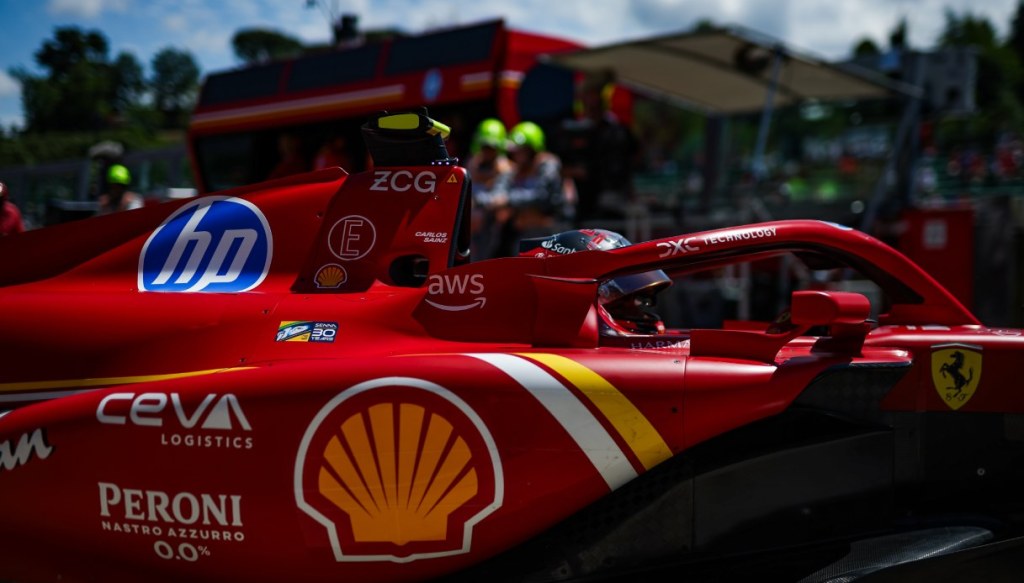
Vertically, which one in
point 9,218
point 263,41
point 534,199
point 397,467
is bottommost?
point 397,467

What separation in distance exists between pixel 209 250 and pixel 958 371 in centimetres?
252

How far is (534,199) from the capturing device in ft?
24.9

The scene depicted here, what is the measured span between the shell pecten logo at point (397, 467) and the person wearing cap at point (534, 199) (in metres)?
4.97

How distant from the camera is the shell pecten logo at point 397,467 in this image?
2.51 meters

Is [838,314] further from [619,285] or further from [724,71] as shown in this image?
[724,71]

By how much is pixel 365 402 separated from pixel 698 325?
17.9 ft

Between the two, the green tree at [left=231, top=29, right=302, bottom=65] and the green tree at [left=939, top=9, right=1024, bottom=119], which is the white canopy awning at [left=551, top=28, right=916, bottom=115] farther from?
the green tree at [left=231, top=29, right=302, bottom=65]

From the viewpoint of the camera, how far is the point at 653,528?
2.57 metres

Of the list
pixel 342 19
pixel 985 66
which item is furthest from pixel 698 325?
pixel 985 66

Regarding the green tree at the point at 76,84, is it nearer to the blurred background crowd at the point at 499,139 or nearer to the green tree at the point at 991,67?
the blurred background crowd at the point at 499,139

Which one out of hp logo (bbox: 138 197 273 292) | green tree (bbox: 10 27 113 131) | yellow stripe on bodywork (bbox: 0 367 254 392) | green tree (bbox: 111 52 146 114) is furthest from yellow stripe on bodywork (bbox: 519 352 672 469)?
green tree (bbox: 111 52 146 114)

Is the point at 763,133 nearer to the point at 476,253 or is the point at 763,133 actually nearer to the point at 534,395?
the point at 476,253

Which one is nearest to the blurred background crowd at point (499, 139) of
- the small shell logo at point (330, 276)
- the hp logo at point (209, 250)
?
the hp logo at point (209, 250)

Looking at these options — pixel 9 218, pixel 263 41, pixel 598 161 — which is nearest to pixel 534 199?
pixel 598 161
